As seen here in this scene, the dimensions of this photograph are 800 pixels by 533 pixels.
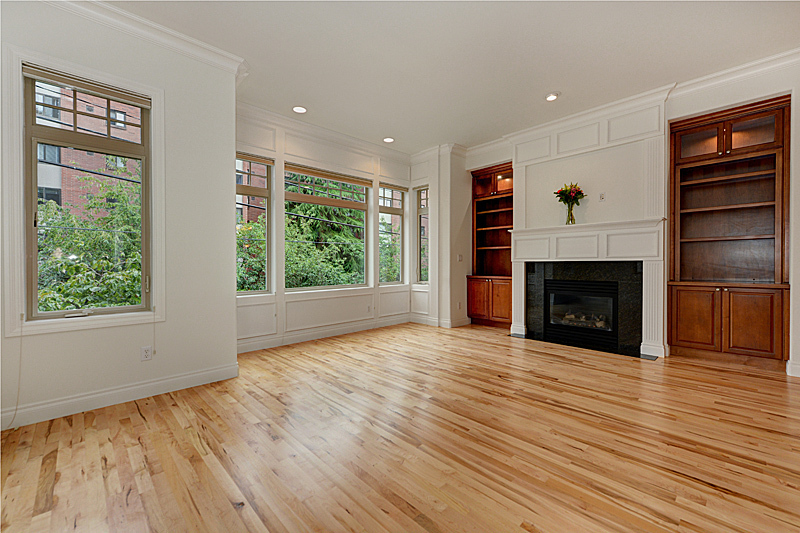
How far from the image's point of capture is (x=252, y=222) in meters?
4.73

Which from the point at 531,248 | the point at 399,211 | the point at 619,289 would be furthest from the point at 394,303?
the point at 619,289

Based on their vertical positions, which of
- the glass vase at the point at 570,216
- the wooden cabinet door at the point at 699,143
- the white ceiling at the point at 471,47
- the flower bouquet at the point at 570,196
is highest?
the white ceiling at the point at 471,47

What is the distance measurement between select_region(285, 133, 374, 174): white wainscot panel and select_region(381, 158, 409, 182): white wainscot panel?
0.28 meters

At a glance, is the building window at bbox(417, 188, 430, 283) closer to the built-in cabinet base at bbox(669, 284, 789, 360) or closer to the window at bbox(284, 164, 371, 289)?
the window at bbox(284, 164, 371, 289)

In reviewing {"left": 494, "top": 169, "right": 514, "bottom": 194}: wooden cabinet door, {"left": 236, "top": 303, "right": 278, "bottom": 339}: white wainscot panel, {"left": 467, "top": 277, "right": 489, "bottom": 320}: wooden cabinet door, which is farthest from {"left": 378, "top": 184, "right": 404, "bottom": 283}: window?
{"left": 236, "top": 303, "right": 278, "bottom": 339}: white wainscot panel

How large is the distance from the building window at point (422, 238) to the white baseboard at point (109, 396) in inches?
153

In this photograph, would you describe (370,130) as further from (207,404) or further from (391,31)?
(207,404)

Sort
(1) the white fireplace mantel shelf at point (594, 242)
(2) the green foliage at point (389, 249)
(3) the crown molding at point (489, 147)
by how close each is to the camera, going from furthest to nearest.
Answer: (2) the green foliage at point (389, 249), (3) the crown molding at point (489, 147), (1) the white fireplace mantel shelf at point (594, 242)

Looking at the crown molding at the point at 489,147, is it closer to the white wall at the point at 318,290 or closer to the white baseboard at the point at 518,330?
the white wall at the point at 318,290

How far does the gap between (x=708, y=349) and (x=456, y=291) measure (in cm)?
338

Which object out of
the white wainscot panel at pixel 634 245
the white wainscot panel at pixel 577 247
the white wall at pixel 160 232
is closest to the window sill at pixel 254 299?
the white wall at pixel 160 232

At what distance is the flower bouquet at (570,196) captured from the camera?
4793mm

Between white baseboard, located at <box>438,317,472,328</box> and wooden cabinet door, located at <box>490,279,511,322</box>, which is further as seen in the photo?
white baseboard, located at <box>438,317,472,328</box>

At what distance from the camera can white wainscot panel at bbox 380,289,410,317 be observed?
6284 mm
